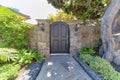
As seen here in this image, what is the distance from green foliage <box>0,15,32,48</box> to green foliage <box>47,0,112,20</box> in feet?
10.0

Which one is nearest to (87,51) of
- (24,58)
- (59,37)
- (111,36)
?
(59,37)

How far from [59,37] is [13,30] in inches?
117

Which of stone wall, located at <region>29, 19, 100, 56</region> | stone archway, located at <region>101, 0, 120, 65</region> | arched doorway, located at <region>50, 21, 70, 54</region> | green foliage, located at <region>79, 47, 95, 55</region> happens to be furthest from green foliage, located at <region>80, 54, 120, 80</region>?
arched doorway, located at <region>50, 21, 70, 54</region>

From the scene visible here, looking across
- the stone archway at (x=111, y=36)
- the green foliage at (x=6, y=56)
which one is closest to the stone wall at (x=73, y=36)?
the stone archway at (x=111, y=36)

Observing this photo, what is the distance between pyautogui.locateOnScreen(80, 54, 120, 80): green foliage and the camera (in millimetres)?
7471

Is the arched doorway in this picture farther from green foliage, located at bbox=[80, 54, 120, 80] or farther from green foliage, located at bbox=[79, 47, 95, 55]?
green foliage, located at bbox=[80, 54, 120, 80]

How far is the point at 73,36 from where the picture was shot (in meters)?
12.7

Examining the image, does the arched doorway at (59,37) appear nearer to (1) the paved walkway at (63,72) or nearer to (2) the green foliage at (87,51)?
(2) the green foliage at (87,51)

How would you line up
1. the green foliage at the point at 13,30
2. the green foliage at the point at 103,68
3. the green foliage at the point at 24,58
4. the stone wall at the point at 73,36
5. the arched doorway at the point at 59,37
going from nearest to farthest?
1. the green foliage at the point at 103,68
2. the green foliage at the point at 24,58
3. the green foliage at the point at 13,30
4. the stone wall at the point at 73,36
5. the arched doorway at the point at 59,37

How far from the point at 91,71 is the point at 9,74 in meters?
3.18

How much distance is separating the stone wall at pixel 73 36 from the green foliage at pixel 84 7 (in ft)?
3.36

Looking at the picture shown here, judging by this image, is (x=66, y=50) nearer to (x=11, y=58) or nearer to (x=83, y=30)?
(x=83, y=30)

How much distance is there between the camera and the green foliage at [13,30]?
37.6 feet

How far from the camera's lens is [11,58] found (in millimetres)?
9461
